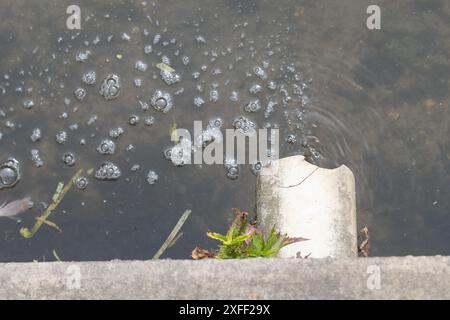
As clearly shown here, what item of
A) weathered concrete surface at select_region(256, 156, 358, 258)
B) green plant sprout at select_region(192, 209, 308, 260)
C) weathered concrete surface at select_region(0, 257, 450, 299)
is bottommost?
weathered concrete surface at select_region(0, 257, 450, 299)

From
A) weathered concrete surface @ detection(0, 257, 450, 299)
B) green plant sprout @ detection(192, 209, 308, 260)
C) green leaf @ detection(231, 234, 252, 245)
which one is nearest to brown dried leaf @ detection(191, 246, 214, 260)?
green plant sprout @ detection(192, 209, 308, 260)

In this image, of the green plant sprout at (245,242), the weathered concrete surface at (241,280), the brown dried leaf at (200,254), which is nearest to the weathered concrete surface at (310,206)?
the green plant sprout at (245,242)

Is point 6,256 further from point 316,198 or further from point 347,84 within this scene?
point 347,84

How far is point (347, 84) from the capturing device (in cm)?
268

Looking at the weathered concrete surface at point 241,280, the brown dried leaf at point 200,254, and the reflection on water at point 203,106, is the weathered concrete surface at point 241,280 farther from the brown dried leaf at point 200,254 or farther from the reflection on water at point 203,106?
the reflection on water at point 203,106

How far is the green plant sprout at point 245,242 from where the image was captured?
85.5 inches

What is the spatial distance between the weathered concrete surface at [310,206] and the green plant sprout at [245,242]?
4 cm

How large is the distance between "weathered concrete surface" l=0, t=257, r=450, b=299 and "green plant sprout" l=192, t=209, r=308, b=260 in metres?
0.29

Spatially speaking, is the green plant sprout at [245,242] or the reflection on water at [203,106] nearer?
the green plant sprout at [245,242]

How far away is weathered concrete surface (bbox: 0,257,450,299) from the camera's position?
185 centimetres

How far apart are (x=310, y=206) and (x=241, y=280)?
501 mm

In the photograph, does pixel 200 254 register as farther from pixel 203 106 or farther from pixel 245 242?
pixel 203 106

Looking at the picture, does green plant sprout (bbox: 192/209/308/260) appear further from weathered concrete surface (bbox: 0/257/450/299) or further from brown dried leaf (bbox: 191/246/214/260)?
weathered concrete surface (bbox: 0/257/450/299)

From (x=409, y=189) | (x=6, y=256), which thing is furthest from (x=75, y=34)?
(x=409, y=189)
